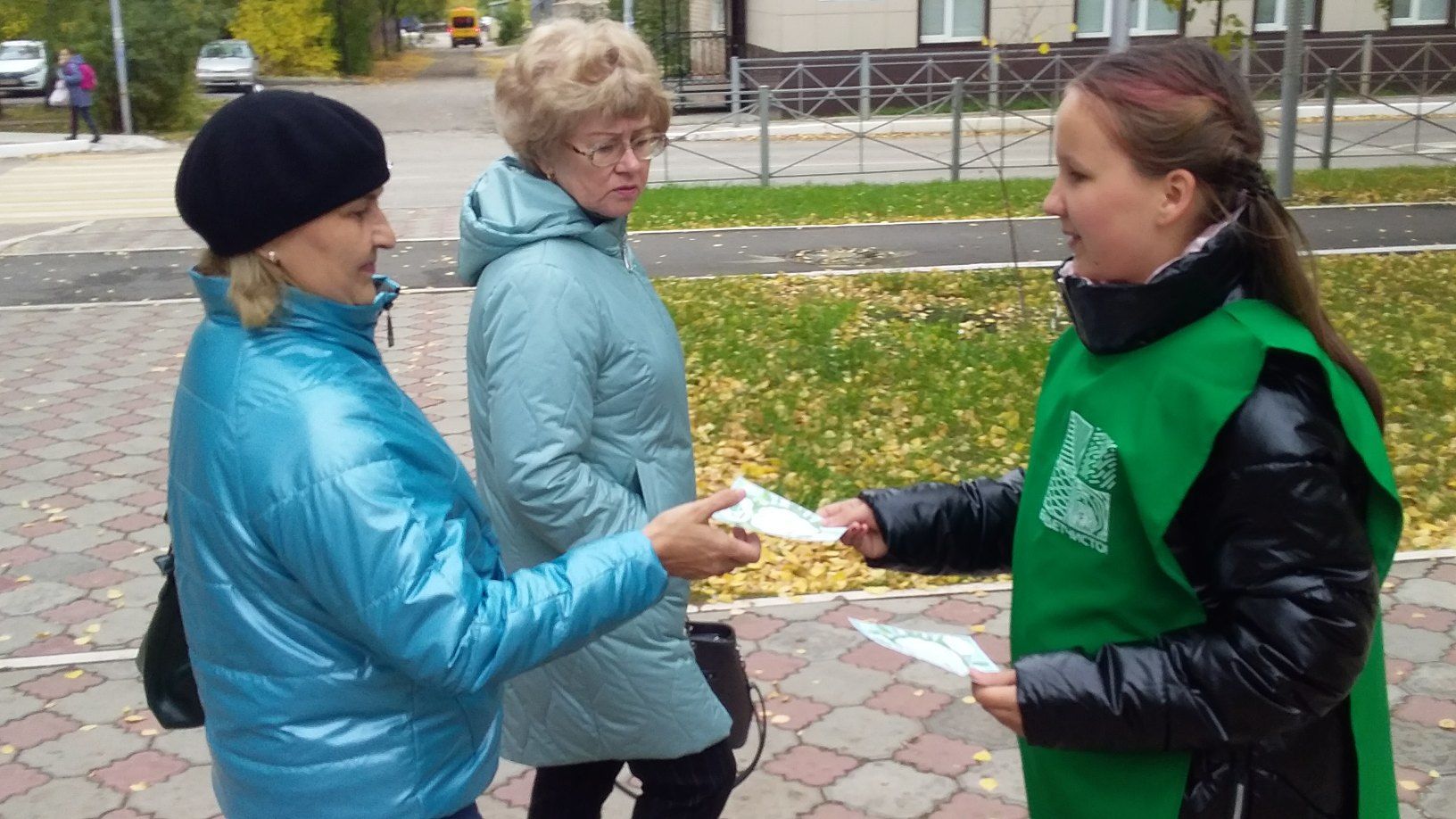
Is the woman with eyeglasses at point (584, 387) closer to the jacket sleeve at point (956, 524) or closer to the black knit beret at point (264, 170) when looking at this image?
the jacket sleeve at point (956, 524)

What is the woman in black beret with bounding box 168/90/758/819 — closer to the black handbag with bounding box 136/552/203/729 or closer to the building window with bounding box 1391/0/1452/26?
the black handbag with bounding box 136/552/203/729

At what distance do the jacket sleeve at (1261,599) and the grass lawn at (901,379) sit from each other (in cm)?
361

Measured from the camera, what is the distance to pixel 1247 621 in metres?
1.73

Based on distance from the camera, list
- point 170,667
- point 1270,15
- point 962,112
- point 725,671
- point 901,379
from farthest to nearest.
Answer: point 1270,15 → point 962,112 → point 901,379 → point 725,671 → point 170,667

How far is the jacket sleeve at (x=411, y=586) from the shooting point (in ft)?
6.14

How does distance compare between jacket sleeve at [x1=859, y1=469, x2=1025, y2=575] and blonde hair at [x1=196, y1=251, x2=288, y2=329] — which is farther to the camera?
jacket sleeve at [x1=859, y1=469, x2=1025, y2=575]

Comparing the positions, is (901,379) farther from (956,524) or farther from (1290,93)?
(1290,93)

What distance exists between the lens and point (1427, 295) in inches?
391

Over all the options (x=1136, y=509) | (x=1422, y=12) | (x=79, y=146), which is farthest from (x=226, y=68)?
(x=1136, y=509)

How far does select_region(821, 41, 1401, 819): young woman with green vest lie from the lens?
1710 mm

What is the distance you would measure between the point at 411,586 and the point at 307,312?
1.41 feet

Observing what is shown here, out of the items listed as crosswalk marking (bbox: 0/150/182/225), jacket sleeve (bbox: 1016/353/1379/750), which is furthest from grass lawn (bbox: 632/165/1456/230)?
jacket sleeve (bbox: 1016/353/1379/750)

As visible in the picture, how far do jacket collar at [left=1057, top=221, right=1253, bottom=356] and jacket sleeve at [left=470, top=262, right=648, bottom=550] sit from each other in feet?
3.20

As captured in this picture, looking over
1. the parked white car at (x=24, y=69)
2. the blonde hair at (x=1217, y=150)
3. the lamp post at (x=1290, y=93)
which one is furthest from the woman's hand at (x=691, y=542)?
the parked white car at (x=24, y=69)
